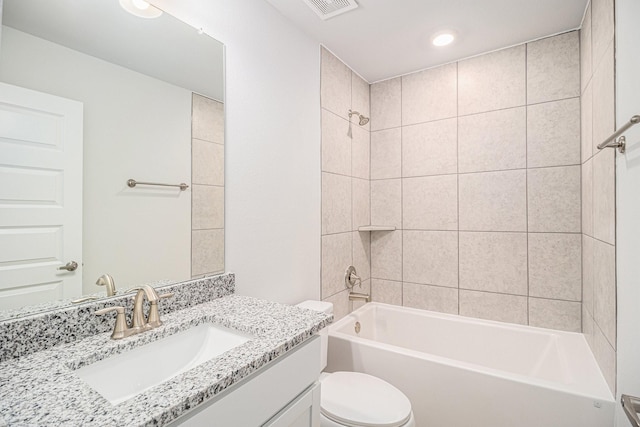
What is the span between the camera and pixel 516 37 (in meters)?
1.95

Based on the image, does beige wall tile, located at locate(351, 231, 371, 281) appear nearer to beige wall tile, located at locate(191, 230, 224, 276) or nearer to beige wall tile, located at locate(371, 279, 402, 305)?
beige wall tile, located at locate(371, 279, 402, 305)

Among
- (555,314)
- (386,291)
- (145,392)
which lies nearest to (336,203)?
(386,291)

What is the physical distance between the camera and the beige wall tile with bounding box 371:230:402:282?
2.50m

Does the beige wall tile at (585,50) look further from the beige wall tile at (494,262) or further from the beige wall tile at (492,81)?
the beige wall tile at (494,262)

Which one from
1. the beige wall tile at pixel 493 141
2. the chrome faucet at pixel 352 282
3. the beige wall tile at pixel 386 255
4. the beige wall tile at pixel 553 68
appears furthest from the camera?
the beige wall tile at pixel 386 255

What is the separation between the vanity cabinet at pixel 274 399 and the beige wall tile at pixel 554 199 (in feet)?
5.80

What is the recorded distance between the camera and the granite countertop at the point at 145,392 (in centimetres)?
56

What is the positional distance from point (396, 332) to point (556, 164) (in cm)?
161

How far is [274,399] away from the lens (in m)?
0.86

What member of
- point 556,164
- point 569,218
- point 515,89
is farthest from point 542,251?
point 515,89

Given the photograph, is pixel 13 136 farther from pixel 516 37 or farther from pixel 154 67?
pixel 516 37

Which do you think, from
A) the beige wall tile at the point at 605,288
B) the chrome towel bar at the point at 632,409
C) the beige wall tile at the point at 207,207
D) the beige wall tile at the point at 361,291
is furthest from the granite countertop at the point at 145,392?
the beige wall tile at the point at 361,291

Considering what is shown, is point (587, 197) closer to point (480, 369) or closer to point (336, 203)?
point (480, 369)

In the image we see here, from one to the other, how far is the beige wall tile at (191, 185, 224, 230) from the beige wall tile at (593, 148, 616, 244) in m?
1.62
